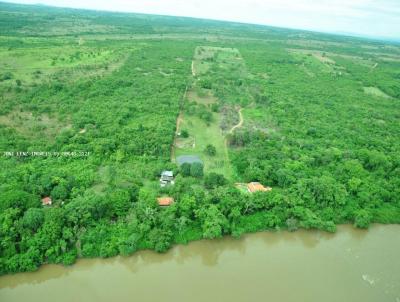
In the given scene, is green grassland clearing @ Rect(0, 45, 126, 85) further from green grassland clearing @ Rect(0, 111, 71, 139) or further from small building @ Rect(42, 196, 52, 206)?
small building @ Rect(42, 196, 52, 206)

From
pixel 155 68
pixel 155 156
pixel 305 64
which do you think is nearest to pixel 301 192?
pixel 155 156

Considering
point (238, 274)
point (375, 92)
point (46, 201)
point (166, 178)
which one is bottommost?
point (238, 274)

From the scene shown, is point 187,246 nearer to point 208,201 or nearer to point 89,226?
point 208,201

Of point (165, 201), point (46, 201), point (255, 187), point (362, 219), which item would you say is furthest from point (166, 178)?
point (362, 219)

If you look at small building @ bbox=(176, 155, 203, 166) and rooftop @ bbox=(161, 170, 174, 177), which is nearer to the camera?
rooftop @ bbox=(161, 170, 174, 177)

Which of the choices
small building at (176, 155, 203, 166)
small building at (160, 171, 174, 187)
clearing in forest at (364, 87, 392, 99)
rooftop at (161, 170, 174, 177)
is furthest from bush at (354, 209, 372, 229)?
clearing in forest at (364, 87, 392, 99)

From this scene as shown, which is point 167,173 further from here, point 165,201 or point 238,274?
point 238,274
